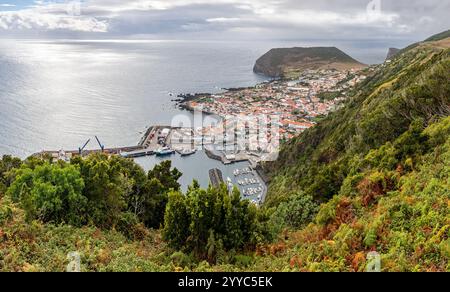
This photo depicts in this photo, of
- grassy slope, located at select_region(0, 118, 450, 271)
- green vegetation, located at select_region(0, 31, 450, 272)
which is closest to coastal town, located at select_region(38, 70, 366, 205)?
green vegetation, located at select_region(0, 31, 450, 272)

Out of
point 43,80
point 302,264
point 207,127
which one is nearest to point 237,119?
point 207,127

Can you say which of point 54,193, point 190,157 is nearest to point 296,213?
point 54,193

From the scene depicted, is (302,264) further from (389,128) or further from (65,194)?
(389,128)

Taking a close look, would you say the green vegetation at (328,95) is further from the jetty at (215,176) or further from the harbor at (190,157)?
the jetty at (215,176)

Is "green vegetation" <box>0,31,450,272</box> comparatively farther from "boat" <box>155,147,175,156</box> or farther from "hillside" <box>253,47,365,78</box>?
"hillside" <box>253,47,365,78</box>

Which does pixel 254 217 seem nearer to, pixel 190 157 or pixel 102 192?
pixel 102 192
